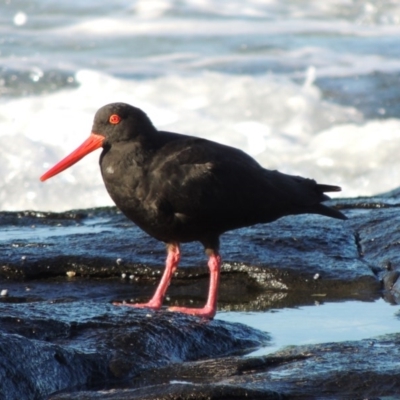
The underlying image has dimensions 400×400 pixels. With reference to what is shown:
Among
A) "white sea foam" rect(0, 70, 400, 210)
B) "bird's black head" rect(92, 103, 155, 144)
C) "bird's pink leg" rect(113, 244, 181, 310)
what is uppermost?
"white sea foam" rect(0, 70, 400, 210)

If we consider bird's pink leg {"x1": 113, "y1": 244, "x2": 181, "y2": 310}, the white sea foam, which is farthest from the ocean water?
bird's pink leg {"x1": 113, "y1": 244, "x2": 181, "y2": 310}

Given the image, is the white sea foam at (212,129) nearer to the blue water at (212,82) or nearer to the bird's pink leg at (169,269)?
the blue water at (212,82)

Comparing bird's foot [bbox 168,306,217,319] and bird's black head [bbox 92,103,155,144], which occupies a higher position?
bird's black head [bbox 92,103,155,144]

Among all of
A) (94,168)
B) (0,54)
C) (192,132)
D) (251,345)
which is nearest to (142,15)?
(0,54)

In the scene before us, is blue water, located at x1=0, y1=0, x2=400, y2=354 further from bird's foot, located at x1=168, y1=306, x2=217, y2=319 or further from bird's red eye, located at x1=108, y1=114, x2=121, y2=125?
bird's red eye, located at x1=108, y1=114, x2=121, y2=125

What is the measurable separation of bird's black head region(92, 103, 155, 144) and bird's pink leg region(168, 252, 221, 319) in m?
0.82

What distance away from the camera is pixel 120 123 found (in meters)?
5.78

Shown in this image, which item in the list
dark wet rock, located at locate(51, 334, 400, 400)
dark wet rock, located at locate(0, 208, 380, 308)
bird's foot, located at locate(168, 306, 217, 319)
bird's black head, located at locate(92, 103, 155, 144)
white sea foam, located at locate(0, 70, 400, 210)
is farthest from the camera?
white sea foam, located at locate(0, 70, 400, 210)

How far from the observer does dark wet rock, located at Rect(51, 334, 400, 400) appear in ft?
13.2

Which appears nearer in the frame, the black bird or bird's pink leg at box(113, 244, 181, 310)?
the black bird

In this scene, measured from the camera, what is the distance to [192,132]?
14.2 m

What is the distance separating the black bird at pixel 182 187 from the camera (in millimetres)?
5488

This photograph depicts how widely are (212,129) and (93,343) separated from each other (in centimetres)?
986

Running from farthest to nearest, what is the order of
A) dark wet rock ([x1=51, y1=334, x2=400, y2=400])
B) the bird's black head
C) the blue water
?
the blue water, the bird's black head, dark wet rock ([x1=51, y1=334, x2=400, y2=400])
